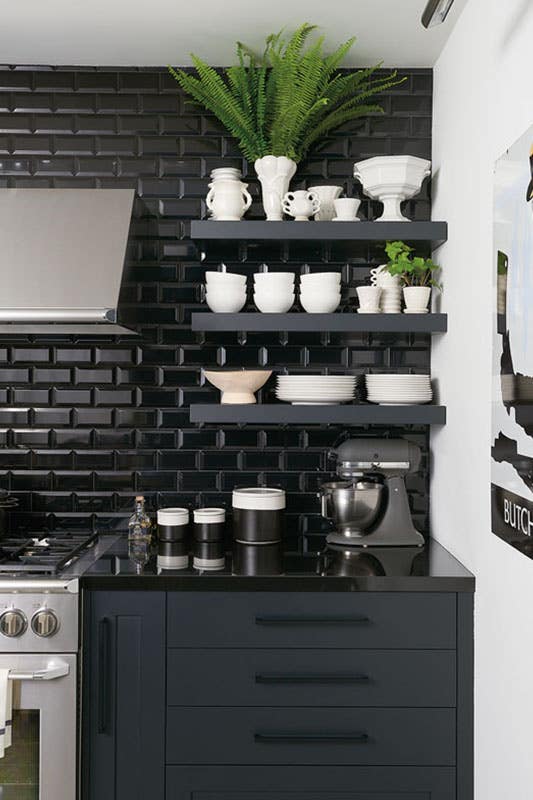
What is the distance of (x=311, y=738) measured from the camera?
2.22m

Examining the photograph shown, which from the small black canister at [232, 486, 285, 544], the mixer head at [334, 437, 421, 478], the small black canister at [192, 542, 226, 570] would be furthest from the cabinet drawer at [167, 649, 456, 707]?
the mixer head at [334, 437, 421, 478]

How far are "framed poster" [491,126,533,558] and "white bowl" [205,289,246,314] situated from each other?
39.4 inches

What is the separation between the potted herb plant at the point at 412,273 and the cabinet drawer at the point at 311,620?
0.99 m

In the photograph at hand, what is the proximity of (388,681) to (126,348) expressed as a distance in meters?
1.48

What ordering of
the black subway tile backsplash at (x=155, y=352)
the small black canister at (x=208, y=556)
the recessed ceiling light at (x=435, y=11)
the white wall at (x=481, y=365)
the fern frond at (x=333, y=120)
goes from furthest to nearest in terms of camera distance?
1. the black subway tile backsplash at (x=155, y=352)
2. the fern frond at (x=333, y=120)
3. the small black canister at (x=208, y=556)
4. the white wall at (x=481, y=365)
5. the recessed ceiling light at (x=435, y=11)

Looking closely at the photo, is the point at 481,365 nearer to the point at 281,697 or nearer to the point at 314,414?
the point at 314,414

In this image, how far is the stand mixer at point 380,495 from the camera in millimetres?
2645

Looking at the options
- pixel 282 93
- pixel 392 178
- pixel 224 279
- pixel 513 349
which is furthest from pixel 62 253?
pixel 513 349

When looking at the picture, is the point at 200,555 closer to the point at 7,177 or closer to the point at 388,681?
the point at 388,681

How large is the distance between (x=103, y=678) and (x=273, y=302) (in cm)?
130

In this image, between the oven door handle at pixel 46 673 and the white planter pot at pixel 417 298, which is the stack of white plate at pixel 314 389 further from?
the oven door handle at pixel 46 673

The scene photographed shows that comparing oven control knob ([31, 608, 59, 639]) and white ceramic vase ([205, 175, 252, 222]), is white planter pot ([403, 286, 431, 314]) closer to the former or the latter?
white ceramic vase ([205, 175, 252, 222])

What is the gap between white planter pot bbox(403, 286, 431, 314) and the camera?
8.80 feet

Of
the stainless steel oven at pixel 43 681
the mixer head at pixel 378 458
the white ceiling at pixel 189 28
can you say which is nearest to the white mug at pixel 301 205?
the white ceiling at pixel 189 28
